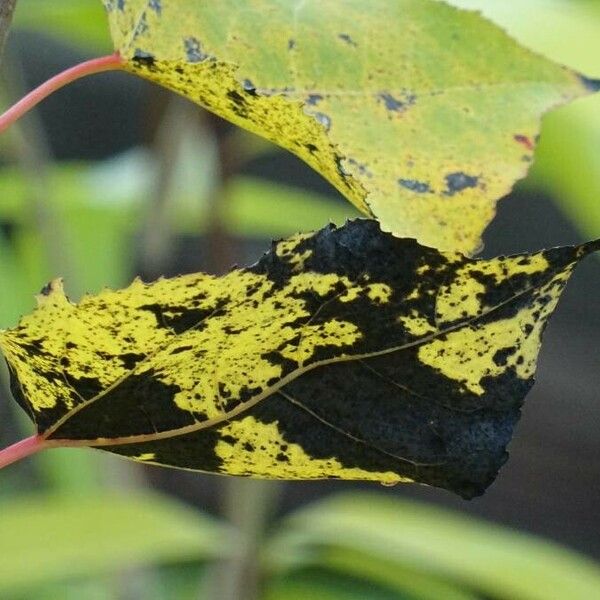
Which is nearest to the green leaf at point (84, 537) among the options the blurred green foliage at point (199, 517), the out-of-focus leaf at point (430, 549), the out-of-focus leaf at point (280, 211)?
the blurred green foliage at point (199, 517)

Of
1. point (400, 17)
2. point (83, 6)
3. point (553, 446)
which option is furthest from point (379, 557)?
point (553, 446)

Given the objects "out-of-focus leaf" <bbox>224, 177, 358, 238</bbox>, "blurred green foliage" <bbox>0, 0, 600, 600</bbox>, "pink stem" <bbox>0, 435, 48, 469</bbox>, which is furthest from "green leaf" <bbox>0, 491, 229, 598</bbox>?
"pink stem" <bbox>0, 435, 48, 469</bbox>

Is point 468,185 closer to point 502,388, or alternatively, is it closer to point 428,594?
point 502,388

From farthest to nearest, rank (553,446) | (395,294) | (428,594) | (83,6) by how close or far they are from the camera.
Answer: (553,446) < (428,594) < (83,6) < (395,294)

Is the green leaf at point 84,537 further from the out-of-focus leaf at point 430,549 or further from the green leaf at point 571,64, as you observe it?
the green leaf at point 571,64

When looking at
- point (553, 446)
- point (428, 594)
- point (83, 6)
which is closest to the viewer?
point (83, 6)

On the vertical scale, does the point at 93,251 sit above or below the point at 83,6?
below
